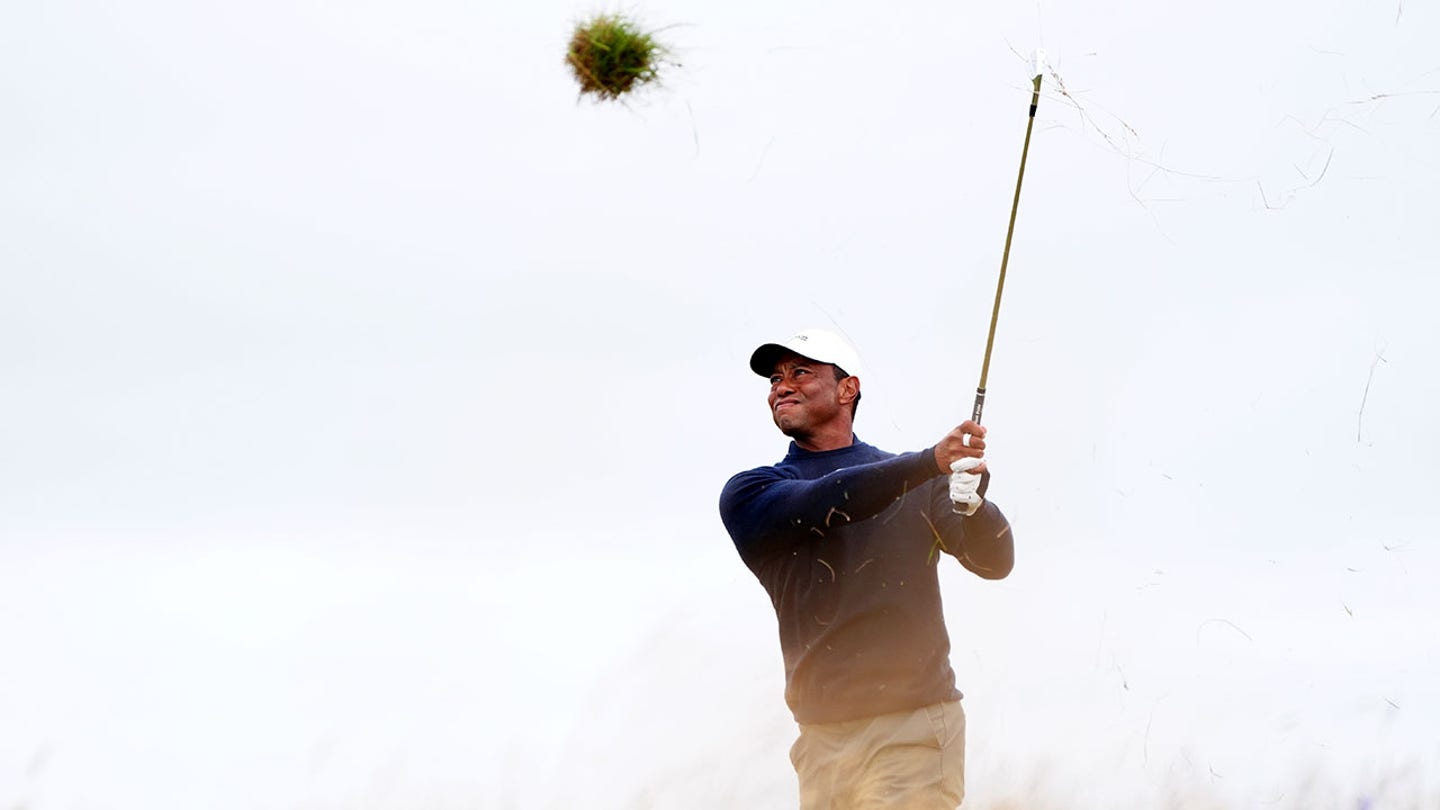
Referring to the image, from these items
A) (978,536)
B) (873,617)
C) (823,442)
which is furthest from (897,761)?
(823,442)

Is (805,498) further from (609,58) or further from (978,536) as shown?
(609,58)

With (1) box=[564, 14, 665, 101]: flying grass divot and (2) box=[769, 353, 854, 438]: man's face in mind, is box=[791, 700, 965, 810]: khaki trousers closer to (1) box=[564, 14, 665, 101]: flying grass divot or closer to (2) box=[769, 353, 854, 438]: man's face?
(2) box=[769, 353, 854, 438]: man's face

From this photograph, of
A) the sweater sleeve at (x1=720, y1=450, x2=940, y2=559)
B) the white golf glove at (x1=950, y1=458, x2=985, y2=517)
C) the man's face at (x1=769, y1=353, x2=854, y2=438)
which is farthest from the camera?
the man's face at (x1=769, y1=353, x2=854, y2=438)

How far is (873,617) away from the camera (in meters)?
5.26

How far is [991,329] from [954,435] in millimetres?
465

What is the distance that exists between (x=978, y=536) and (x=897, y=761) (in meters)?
0.74

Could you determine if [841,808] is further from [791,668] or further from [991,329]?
[991,329]

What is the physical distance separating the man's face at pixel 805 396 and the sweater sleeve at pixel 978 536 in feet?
1.73

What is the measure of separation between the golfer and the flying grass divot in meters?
1.46

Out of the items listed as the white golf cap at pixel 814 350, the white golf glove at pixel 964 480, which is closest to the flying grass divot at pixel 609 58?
the white golf cap at pixel 814 350

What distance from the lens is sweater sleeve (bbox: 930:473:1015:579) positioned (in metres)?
5.23

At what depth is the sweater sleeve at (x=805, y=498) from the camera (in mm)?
5090

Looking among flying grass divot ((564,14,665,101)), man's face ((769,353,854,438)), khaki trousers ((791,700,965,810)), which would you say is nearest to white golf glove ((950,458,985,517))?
khaki trousers ((791,700,965,810))

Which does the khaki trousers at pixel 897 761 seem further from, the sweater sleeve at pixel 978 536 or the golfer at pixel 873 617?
the sweater sleeve at pixel 978 536
